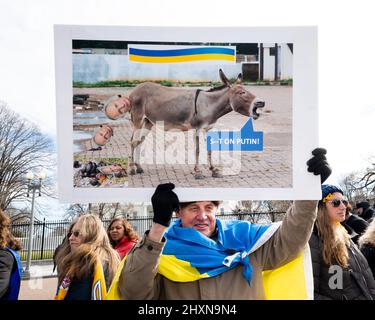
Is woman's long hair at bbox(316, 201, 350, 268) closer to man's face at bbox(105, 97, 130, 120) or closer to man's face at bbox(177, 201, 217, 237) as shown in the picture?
man's face at bbox(177, 201, 217, 237)

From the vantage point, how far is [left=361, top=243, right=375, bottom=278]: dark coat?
178 inches

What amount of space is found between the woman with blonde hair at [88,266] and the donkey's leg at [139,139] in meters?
1.61

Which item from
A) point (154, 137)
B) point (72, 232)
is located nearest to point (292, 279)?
point (154, 137)

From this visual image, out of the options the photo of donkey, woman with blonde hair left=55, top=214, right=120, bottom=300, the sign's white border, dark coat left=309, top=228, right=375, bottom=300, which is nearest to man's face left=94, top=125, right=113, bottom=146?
the photo of donkey

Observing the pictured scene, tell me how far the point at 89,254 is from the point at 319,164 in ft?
7.43

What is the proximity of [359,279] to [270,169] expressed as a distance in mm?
1960

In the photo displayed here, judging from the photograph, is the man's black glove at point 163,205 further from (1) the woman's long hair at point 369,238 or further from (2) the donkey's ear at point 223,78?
(1) the woman's long hair at point 369,238

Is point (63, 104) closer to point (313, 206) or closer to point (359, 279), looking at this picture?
point (313, 206)

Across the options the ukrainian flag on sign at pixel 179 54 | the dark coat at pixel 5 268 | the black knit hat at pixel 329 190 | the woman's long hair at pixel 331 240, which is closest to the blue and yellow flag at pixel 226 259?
the ukrainian flag on sign at pixel 179 54

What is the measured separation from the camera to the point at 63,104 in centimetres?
263

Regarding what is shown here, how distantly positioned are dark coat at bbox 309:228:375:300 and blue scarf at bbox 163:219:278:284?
137 cm

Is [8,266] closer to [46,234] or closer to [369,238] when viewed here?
[369,238]

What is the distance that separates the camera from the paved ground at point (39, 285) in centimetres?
1119

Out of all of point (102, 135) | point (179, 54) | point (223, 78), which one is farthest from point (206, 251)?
point (179, 54)
